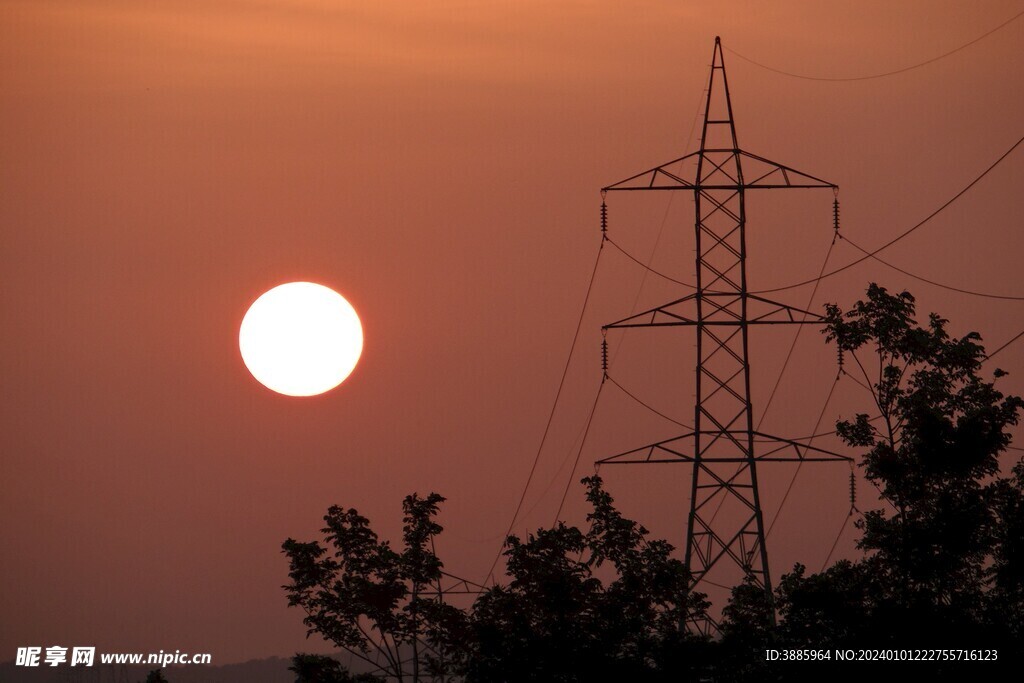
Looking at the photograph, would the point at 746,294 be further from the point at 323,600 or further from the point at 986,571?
the point at 323,600

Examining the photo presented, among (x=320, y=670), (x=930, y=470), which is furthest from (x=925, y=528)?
(x=320, y=670)

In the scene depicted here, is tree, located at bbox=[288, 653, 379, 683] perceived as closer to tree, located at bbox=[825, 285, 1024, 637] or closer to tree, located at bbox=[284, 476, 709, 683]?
tree, located at bbox=[284, 476, 709, 683]

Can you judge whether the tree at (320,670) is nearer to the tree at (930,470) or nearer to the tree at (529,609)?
the tree at (529,609)

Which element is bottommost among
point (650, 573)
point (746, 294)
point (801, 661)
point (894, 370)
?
point (801, 661)

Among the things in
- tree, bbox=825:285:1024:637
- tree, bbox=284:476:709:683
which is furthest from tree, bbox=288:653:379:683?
tree, bbox=825:285:1024:637

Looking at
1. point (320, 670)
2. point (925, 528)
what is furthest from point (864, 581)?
point (320, 670)

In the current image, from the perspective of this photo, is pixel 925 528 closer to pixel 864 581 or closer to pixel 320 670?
pixel 864 581

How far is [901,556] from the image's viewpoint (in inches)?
1812

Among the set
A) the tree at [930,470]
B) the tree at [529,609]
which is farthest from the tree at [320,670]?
the tree at [930,470]

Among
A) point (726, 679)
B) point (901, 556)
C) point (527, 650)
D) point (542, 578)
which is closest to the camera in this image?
point (901, 556)

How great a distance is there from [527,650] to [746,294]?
14629 mm

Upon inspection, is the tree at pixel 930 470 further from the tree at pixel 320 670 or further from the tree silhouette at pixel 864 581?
the tree at pixel 320 670

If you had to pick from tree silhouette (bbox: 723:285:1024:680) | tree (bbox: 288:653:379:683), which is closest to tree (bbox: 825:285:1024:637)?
tree silhouette (bbox: 723:285:1024:680)

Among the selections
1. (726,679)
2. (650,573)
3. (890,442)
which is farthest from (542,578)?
(890,442)
